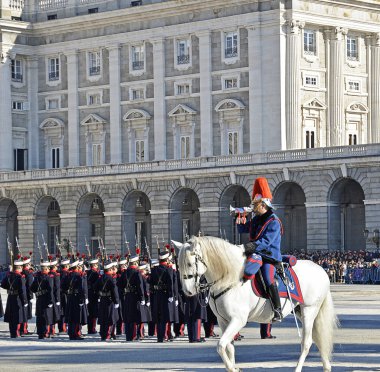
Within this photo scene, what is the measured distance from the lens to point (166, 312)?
36.8 metres

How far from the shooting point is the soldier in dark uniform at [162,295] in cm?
3666

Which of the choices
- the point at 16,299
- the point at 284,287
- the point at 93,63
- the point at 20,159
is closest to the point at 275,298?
the point at 284,287

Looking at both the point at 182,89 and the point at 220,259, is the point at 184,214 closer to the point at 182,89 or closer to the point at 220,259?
the point at 182,89

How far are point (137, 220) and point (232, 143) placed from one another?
7.81 metres

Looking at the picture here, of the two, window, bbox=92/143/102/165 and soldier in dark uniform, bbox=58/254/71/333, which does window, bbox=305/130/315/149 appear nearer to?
window, bbox=92/143/102/165

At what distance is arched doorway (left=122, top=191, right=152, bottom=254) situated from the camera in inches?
Result: 3770

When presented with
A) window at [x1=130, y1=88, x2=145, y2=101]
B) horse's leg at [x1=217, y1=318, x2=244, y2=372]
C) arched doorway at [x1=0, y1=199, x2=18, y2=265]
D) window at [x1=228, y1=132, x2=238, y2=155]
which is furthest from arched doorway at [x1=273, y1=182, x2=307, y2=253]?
horse's leg at [x1=217, y1=318, x2=244, y2=372]

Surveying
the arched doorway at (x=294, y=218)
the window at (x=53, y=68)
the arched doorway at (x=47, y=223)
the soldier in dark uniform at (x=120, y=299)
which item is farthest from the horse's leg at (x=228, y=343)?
the window at (x=53, y=68)

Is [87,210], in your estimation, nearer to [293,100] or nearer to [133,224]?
[133,224]

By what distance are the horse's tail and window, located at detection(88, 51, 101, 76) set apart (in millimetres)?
77717

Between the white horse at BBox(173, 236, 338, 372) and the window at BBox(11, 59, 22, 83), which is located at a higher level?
the window at BBox(11, 59, 22, 83)

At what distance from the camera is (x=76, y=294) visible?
3875 centimetres

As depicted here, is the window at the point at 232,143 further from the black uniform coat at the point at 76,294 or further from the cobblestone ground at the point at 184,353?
the black uniform coat at the point at 76,294

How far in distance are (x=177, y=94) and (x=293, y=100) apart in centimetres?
948
